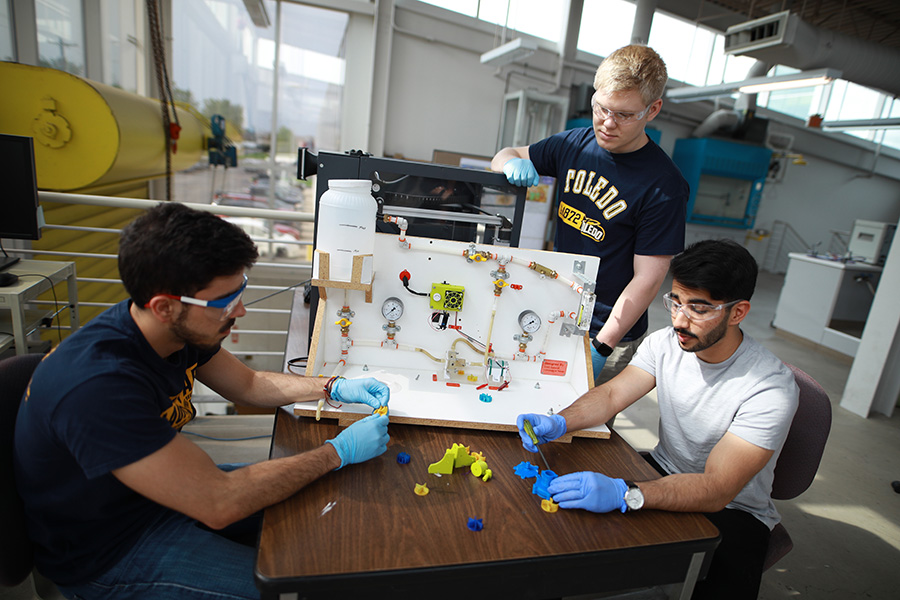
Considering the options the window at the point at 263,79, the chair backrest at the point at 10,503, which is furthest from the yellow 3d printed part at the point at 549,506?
the window at the point at 263,79

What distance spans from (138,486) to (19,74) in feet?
8.38

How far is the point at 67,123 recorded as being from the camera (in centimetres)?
238

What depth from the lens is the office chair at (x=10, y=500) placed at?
0.87 meters

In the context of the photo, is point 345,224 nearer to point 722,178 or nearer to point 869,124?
point 869,124

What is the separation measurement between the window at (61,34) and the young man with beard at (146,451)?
3201mm

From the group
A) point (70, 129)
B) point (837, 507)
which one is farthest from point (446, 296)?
point (837, 507)

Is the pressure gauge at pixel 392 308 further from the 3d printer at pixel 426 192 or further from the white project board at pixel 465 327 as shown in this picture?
the 3d printer at pixel 426 192

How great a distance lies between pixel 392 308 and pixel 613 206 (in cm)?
82

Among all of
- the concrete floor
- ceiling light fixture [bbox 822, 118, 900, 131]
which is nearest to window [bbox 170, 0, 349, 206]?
the concrete floor

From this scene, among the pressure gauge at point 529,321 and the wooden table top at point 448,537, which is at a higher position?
the pressure gauge at point 529,321

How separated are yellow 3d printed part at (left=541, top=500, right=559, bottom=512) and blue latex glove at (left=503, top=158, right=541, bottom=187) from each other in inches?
39.5

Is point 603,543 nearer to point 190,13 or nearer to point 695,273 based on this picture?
point 695,273

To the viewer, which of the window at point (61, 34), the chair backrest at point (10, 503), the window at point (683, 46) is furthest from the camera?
the window at point (683, 46)

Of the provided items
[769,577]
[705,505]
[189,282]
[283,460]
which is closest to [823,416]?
[705,505]
